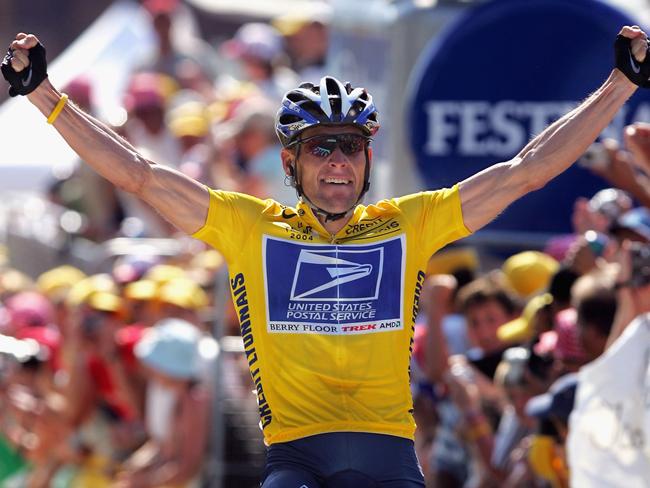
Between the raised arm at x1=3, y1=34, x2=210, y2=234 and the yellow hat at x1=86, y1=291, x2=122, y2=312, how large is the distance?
4.84 meters

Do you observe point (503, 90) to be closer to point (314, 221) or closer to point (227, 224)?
point (314, 221)

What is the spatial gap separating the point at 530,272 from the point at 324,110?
3888 millimetres

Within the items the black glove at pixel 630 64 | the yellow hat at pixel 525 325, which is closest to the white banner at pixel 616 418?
the yellow hat at pixel 525 325

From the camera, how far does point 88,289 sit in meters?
11.3

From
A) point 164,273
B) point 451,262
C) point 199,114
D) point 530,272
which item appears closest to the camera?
point 530,272

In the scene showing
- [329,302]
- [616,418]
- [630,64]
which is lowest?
[616,418]

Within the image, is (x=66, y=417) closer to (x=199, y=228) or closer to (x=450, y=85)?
(x=450, y=85)

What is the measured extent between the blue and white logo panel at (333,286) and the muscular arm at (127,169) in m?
0.30

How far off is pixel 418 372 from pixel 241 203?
3384 mm

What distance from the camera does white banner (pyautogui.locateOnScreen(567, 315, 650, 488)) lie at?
7570 millimetres

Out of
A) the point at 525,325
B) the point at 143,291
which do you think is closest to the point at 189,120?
the point at 143,291

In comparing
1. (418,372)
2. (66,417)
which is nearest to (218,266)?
Result: (66,417)

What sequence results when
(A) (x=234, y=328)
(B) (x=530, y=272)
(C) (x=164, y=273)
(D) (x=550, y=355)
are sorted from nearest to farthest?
1. (D) (x=550, y=355)
2. (B) (x=530, y=272)
3. (A) (x=234, y=328)
4. (C) (x=164, y=273)

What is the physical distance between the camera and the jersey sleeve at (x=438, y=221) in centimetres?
630
